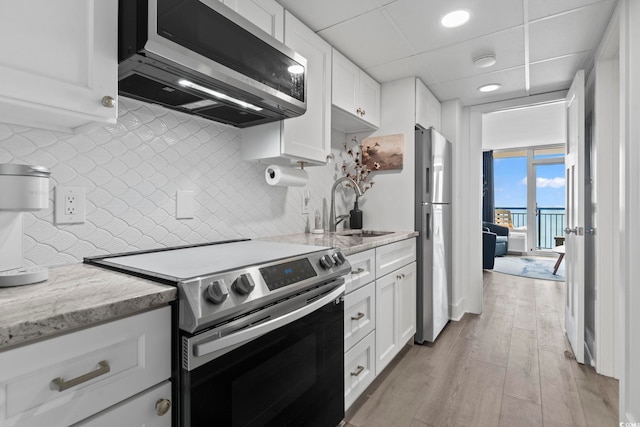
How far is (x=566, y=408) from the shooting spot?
179 cm

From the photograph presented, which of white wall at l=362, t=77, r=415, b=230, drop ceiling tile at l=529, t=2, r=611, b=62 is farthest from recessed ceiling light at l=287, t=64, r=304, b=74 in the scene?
drop ceiling tile at l=529, t=2, r=611, b=62

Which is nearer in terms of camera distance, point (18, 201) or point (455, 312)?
point (18, 201)

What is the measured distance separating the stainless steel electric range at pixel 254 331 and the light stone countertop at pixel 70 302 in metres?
0.07

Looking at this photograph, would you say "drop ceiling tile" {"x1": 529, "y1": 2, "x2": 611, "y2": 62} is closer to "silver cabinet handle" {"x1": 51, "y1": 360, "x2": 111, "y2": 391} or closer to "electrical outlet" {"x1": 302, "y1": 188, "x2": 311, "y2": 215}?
"electrical outlet" {"x1": 302, "y1": 188, "x2": 311, "y2": 215}

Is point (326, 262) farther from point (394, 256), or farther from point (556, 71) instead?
point (556, 71)

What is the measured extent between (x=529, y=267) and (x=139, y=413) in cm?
651

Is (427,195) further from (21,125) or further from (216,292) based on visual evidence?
(21,125)

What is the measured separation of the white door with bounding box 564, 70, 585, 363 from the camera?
226 cm

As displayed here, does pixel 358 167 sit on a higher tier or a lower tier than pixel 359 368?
higher

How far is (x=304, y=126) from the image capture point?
1.81 metres

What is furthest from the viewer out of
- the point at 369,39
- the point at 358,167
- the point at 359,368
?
the point at 358,167

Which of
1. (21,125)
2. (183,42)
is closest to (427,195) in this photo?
(183,42)

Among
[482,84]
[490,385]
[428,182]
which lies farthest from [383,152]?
[490,385]

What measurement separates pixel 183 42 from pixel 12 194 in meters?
0.67
